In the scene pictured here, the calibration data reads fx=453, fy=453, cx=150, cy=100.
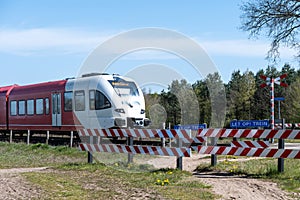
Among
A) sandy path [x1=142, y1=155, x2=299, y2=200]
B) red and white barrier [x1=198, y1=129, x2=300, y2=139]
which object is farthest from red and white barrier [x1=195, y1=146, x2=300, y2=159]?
sandy path [x1=142, y1=155, x2=299, y2=200]

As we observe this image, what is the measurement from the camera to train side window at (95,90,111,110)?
20.7 metres

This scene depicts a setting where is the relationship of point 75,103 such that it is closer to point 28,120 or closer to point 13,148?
point 13,148

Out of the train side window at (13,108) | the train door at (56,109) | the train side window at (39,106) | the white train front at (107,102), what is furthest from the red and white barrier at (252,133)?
the train side window at (13,108)

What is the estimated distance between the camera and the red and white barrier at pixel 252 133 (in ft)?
32.0

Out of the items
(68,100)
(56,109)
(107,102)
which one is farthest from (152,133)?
(56,109)

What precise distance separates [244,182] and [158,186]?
6.01 feet

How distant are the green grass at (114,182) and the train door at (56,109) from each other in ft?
29.4

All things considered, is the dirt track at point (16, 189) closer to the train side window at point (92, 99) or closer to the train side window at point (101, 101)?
the train side window at point (101, 101)

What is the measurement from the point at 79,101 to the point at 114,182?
12.5m

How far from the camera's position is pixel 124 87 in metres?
22.1

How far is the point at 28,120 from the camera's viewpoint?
1024 inches

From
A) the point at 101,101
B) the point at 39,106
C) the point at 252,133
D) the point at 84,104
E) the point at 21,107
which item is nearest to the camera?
the point at 252,133

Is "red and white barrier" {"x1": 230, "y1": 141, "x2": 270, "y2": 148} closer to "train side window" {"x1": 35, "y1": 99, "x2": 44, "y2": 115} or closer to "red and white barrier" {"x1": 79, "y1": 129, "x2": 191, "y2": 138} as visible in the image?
"red and white barrier" {"x1": 79, "y1": 129, "x2": 191, "y2": 138}

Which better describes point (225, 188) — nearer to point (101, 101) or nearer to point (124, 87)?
point (101, 101)
